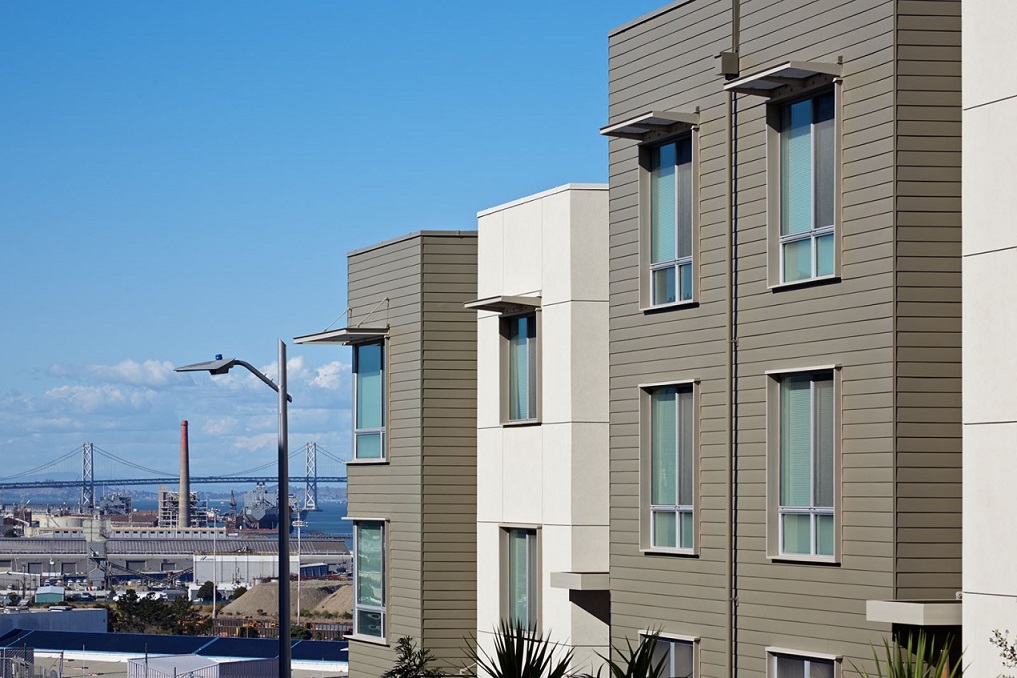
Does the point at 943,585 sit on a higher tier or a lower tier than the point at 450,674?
higher

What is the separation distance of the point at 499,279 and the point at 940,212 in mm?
10491

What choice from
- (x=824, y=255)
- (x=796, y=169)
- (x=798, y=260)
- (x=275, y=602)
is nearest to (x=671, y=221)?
(x=796, y=169)

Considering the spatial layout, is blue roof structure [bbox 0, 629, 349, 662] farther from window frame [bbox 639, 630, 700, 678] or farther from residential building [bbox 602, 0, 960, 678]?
residential building [bbox 602, 0, 960, 678]

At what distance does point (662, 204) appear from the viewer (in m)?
19.9

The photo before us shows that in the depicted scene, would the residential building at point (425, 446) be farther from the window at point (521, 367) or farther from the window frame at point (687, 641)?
the window frame at point (687, 641)

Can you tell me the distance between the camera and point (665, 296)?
19.7 m

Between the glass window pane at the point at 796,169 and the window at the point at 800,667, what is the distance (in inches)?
186

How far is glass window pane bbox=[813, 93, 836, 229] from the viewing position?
665 inches

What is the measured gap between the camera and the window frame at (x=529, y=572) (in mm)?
23812

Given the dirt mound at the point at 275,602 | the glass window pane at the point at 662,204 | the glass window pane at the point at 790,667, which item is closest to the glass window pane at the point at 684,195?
the glass window pane at the point at 662,204

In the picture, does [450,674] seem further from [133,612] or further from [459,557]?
[133,612]

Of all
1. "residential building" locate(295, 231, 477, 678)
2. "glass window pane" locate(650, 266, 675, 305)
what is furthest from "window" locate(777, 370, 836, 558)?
"residential building" locate(295, 231, 477, 678)
